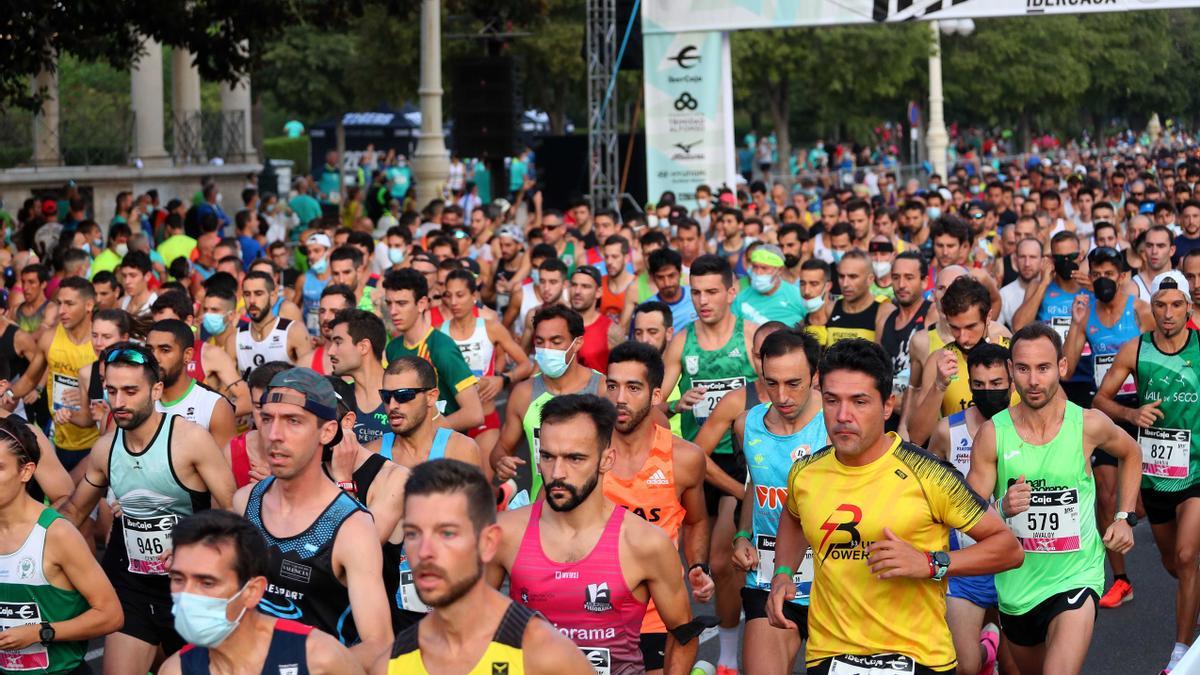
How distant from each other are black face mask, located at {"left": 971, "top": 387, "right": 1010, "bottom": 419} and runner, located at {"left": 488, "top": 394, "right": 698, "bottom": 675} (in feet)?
8.36

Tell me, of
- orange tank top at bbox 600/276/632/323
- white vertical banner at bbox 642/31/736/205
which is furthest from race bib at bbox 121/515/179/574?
white vertical banner at bbox 642/31/736/205

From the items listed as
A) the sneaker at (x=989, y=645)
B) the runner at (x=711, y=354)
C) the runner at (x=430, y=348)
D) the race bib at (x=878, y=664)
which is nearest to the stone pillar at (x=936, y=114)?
the runner at (x=711, y=354)

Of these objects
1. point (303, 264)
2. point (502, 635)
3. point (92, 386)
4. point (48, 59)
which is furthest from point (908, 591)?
point (303, 264)

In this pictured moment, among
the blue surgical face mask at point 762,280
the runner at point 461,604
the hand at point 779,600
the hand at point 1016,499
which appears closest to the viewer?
the runner at point 461,604

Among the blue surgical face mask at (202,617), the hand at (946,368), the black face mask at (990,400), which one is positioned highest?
the hand at (946,368)

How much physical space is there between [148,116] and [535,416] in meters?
22.2

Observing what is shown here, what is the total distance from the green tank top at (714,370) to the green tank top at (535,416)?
0.95 metres

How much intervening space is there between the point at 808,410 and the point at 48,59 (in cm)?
1156

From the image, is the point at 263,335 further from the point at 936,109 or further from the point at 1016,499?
the point at 936,109

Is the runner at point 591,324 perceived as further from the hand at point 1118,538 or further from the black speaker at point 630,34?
the black speaker at point 630,34

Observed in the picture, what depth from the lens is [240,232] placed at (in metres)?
18.9

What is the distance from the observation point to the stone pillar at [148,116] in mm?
28469

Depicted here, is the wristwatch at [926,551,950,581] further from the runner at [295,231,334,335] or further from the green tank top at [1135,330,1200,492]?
the runner at [295,231,334,335]

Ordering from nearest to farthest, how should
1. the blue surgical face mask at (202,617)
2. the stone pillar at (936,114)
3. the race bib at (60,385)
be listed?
the blue surgical face mask at (202,617) < the race bib at (60,385) < the stone pillar at (936,114)
